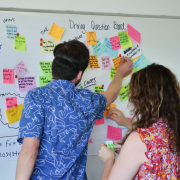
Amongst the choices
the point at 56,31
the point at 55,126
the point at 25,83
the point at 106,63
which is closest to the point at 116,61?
the point at 106,63

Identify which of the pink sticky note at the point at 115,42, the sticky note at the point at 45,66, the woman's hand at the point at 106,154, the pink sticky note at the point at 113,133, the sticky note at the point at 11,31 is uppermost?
the sticky note at the point at 11,31

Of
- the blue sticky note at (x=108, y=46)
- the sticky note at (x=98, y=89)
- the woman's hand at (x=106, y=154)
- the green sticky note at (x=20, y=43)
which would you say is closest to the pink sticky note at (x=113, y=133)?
the sticky note at (x=98, y=89)

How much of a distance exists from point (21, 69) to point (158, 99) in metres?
0.86

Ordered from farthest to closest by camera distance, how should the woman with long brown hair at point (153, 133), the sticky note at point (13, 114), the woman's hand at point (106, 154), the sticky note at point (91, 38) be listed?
the sticky note at point (91, 38)
the sticky note at point (13, 114)
the woman's hand at point (106, 154)
the woman with long brown hair at point (153, 133)

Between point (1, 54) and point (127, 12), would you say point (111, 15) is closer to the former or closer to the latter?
point (127, 12)

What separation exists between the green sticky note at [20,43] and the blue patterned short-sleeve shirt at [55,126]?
485 millimetres

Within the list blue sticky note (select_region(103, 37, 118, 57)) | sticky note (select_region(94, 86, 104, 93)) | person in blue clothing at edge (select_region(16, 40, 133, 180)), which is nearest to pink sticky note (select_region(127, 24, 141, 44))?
blue sticky note (select_region(103, 37, 118, 57))

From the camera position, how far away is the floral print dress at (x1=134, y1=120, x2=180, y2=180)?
72 cm

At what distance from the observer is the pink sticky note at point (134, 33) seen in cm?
144

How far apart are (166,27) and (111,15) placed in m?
0.46

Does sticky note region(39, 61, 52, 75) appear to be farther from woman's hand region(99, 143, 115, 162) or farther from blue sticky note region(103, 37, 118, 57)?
woman's hand region(99, 143, 115, 162)

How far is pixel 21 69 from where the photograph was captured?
1.23 m

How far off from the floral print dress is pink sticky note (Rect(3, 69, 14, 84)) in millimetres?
861

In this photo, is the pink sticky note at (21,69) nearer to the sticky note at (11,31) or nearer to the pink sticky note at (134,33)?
the sticky note at (11,31)
